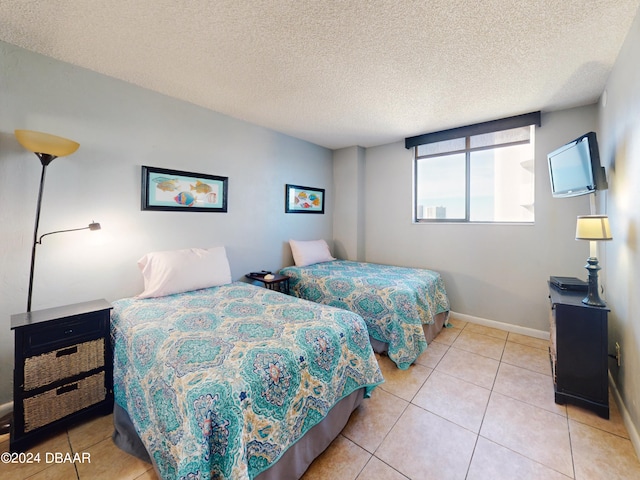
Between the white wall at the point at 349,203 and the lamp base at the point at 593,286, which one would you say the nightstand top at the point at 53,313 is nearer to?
the white wall at the point at 349,203

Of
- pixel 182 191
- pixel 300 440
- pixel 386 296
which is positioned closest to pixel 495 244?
pixel 386 296

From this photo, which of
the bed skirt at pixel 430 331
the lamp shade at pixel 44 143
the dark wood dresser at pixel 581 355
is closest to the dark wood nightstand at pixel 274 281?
the bed skirt at pixel 430 331

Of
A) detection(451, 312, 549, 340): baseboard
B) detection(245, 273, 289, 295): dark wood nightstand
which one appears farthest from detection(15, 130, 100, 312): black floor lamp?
detection(451, 312, 549, 340): baseboard

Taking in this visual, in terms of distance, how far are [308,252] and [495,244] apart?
2.44 meters

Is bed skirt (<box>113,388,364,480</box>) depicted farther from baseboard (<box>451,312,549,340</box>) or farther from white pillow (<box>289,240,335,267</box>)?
baseboard (<box>451,312,549,340</box>)

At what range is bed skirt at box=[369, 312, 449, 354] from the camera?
2650mm

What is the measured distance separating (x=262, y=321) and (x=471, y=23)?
7.60ft

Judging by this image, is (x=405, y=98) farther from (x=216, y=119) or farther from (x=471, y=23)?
(x=216, y=119)

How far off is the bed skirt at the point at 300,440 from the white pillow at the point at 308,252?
2110 millimetres

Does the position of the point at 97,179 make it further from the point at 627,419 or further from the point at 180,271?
the point at 627,419

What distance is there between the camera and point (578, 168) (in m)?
2.14

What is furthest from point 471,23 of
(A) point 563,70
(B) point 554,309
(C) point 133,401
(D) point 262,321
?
(C) point 133,401

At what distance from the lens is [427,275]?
323 cm

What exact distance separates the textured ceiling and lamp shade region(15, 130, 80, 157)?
688 millimetres
